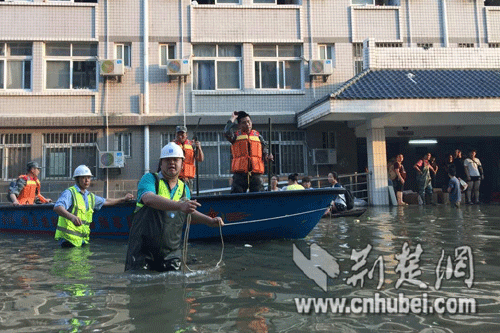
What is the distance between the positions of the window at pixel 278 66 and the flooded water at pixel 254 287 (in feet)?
31.6

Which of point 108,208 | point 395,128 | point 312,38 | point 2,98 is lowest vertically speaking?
point 108,208

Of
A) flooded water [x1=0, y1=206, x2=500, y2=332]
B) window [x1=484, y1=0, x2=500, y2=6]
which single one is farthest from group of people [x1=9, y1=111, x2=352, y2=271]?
window [x1=484, y1=0, x2=500, y2=6]

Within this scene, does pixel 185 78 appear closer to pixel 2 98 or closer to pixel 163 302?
pixel 2 98

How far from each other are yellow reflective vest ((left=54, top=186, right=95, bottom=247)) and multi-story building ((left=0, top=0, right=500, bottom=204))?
7.85 m

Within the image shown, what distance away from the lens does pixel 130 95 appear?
15.0 meters

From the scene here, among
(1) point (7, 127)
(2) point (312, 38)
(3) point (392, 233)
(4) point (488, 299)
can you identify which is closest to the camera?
(4) point (488, 299)

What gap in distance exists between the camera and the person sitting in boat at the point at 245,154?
730 centimetres

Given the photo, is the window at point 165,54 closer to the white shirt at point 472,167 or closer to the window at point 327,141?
the window at point 327,141

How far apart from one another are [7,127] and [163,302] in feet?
43.3

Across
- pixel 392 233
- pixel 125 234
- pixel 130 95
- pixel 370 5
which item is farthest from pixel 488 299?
pixel 370 5

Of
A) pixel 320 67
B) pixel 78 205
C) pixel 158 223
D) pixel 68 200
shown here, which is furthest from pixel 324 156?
pixel 158 223

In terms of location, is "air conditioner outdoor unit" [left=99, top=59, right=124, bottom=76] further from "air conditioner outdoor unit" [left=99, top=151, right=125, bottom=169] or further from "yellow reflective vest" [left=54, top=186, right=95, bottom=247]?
"yellow reflective vest" [left=54, top=186, right=95, bottom=247]

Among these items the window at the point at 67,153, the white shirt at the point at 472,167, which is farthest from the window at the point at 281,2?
the white shirt at the point at 472,167

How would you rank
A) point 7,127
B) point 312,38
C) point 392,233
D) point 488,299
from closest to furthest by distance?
point 488,299, point 392,233, point 7,127, point 312,38
